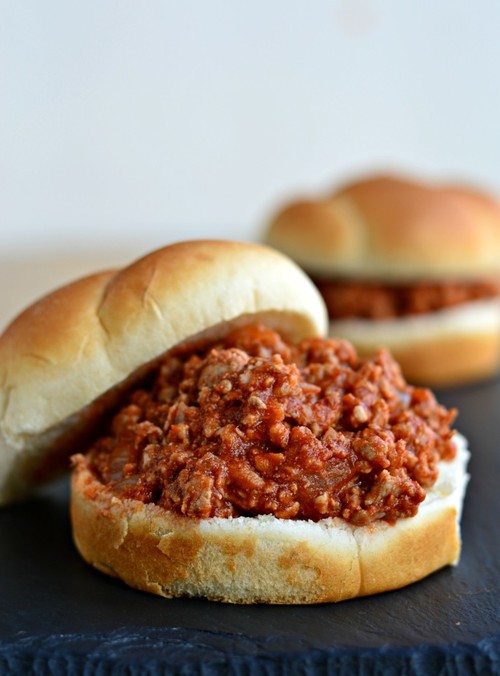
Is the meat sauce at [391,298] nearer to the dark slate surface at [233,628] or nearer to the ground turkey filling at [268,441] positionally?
the ground turkey filling at [268,441]

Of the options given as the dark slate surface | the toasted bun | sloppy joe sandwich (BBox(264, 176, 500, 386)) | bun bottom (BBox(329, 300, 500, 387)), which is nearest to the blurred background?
sloppy joe sandwich (BBox(264, 176, 500, 386))

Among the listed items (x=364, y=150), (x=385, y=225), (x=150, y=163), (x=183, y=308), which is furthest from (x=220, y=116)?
(x=183, y=308)

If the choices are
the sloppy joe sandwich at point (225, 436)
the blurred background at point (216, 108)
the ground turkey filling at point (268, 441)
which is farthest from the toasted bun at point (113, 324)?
the blurred background at point (216, 108)

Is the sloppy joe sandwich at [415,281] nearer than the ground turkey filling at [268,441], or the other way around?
the ground turkey filling at [268,441]

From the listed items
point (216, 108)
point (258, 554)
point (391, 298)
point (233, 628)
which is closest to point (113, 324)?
point (258, 554)

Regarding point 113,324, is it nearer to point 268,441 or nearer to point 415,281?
point 268,441

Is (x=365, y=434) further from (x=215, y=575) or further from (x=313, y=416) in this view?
(x=215, y=575)
